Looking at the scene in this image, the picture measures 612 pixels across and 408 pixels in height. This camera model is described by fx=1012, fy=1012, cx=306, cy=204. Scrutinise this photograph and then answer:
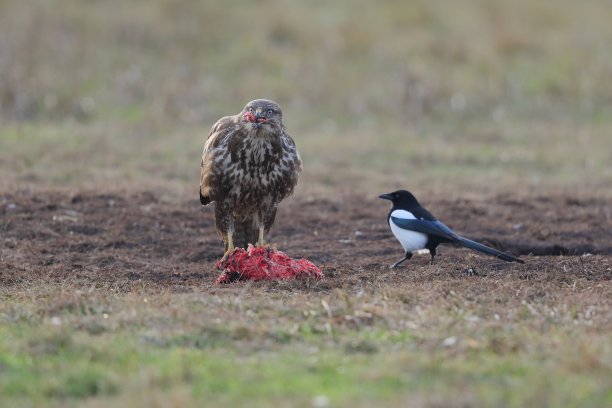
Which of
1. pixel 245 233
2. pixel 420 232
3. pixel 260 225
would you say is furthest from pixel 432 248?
pixel 245 233

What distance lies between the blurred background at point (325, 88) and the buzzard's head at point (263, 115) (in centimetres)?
442

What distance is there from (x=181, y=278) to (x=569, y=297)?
3.23 meters

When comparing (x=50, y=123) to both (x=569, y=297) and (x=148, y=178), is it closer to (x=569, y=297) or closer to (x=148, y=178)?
(x=148, y=178)

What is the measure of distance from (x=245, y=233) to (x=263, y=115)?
4.16 feet

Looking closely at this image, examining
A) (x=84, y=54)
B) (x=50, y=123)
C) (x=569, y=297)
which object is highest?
(x=84, y=54)

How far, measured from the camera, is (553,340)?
5.99 m

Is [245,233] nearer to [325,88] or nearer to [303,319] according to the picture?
[303,319]

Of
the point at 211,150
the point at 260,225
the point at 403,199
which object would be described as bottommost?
the point at 260,225

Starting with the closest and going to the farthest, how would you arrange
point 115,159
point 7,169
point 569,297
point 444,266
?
point 569,297 < point 444,266 < point 7,169 < point 115,159

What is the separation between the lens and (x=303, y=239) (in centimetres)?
1052

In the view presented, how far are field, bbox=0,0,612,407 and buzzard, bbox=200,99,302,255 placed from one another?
667 millimetres

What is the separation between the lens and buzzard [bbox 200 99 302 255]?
863 cm

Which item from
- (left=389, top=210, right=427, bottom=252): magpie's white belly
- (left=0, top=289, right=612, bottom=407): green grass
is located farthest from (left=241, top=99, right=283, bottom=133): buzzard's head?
(left=0, top=289, right=612, bottom=407): green grass

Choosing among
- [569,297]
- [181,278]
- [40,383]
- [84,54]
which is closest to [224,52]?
[84,54]
